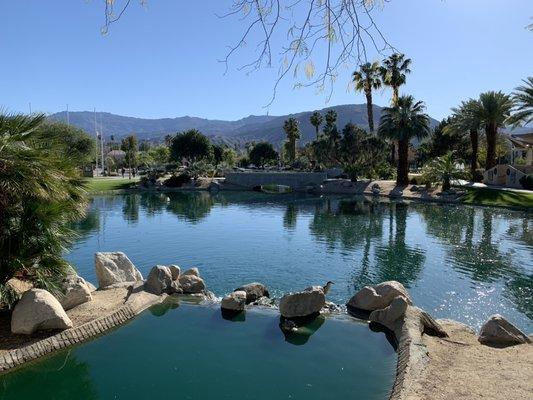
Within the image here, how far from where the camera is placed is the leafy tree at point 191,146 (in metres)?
96.1

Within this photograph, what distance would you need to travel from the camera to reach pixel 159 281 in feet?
57.2

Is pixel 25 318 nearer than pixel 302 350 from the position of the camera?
Yes

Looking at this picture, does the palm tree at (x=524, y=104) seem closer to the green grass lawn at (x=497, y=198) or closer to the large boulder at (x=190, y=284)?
the green grass lawn at (x=497, y=198)

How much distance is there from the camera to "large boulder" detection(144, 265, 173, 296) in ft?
56.2

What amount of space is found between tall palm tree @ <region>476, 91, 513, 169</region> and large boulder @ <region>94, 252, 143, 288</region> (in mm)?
49808

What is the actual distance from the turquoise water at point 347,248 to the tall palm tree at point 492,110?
48.4 ft

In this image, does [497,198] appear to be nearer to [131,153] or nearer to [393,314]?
[393,314]

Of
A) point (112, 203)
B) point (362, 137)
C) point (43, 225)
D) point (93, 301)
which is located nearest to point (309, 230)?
point (93, 301)

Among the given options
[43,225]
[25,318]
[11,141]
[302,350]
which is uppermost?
[11,141]

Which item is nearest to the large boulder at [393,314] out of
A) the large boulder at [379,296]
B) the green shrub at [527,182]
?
the large boulder at [379,296]

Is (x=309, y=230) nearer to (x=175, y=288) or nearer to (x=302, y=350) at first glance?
(x=175, y=288)

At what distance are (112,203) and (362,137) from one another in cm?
3692

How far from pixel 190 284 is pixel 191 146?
79.8 metres

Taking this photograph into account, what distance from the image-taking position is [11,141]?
12.3 metres
